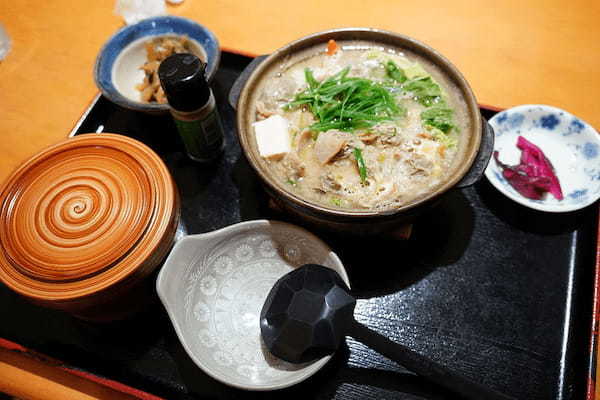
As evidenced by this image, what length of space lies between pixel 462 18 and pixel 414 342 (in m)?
1.71

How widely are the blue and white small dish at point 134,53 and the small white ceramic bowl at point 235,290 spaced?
68 cm

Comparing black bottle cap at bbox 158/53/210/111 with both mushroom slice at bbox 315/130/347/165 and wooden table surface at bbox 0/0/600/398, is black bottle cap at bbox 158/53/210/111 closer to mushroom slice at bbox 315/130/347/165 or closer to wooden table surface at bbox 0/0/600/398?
mushroom slice at bbox 315/130/347/165

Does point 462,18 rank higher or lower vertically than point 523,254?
higher

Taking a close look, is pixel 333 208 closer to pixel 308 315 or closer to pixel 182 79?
pixel 308 315

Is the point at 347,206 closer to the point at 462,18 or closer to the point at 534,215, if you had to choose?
the point at 534,215

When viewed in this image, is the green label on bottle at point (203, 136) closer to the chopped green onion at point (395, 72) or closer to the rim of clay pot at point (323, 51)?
the rim of clay pot at point (323, 51)

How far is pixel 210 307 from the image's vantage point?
1.50 m

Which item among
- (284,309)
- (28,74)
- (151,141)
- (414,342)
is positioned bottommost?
(414,342)

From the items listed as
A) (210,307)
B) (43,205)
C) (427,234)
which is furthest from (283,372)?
(43,205)

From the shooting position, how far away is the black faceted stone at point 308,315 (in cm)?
126

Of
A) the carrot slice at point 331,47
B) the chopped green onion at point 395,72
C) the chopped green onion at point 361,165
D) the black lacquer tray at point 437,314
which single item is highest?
the carrot slice at point 331,47

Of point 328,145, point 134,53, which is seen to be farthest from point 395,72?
point 134,53

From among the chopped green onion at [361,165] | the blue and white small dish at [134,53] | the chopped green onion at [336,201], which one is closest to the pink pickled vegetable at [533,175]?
the chopped green onion at [361,165]

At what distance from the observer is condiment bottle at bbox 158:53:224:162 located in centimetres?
147
